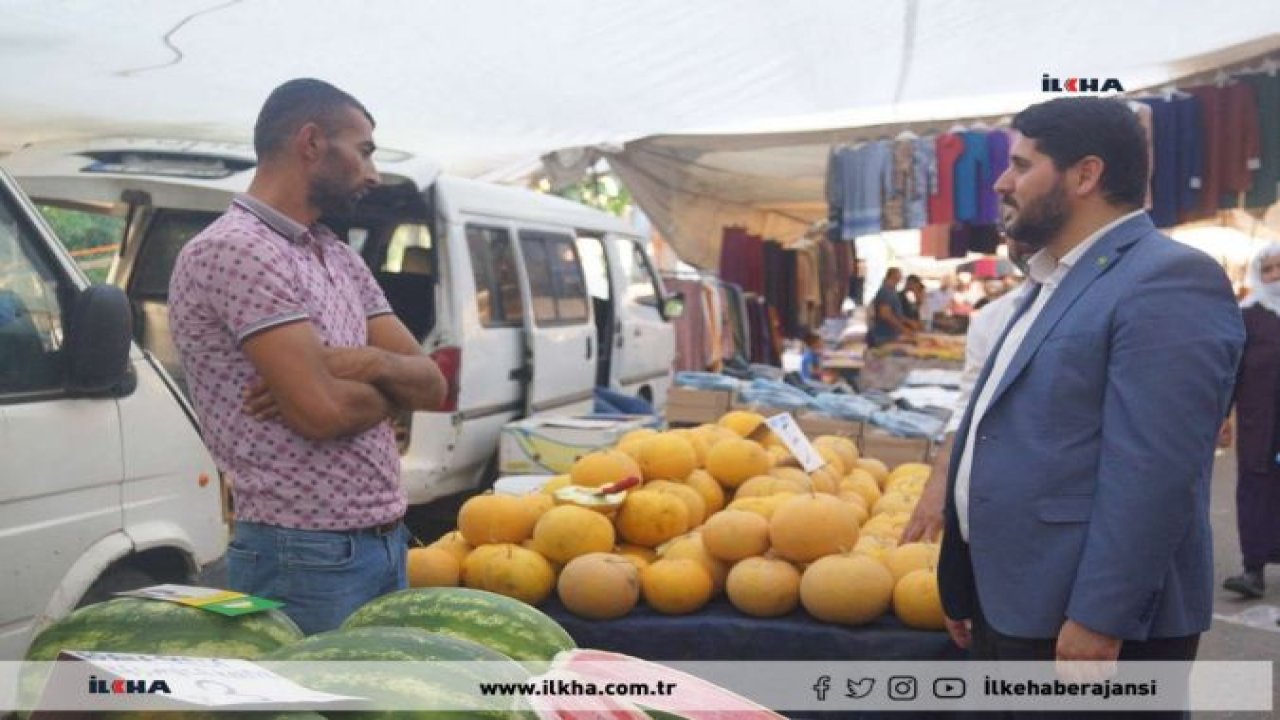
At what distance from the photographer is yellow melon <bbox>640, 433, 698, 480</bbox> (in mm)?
3820

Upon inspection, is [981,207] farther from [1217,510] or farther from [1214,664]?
[1214,664]

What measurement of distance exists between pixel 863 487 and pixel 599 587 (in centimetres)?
152

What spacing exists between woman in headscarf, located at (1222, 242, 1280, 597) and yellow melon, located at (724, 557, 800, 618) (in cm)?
427

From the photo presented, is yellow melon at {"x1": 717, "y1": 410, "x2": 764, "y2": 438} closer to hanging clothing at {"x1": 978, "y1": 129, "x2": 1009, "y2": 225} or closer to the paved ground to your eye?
the paved ground

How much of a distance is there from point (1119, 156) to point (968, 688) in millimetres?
1334

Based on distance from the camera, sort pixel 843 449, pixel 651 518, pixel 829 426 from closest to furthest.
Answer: pixel 651 518, pixel 843 449, pixel 829 426

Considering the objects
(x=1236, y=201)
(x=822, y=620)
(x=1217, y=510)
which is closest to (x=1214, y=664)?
(x=822, y=620)

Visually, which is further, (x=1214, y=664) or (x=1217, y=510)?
(x=1217, y=510)

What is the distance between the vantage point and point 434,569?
3.29 m

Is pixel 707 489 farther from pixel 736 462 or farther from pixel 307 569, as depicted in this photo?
pixel 307 569

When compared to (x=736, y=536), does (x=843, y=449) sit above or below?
below

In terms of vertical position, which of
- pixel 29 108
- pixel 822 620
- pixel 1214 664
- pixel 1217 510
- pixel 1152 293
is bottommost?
pixel 1217 510

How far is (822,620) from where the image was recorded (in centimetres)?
315

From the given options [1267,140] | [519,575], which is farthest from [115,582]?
[1267,140]
